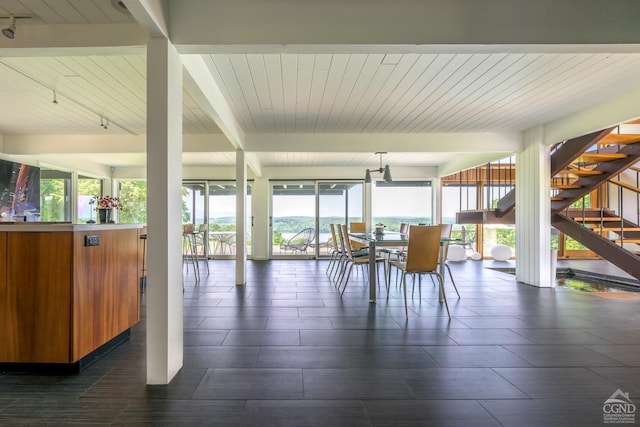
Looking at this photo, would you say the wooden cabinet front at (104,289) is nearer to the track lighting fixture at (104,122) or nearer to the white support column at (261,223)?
the track lighting fixture at (104,122)

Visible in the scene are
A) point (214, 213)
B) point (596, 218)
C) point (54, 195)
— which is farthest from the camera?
point (214, 213)

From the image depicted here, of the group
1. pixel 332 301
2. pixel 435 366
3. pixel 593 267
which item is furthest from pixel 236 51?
pixel 593 267

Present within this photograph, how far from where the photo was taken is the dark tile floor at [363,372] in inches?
65.7

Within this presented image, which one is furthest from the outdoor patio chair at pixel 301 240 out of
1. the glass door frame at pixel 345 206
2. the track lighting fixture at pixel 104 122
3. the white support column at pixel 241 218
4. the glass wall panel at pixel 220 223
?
the track lighting fixture at pixel 104 122

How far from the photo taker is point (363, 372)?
2.11 metres

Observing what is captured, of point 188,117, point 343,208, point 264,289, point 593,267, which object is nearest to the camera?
point 188,117

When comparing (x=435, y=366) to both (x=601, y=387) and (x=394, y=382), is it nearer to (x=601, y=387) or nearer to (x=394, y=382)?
(x=394, y=382)

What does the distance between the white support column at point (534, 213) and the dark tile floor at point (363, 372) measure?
1196 millimetres

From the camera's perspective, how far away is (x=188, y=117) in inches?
168

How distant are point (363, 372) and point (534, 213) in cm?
417

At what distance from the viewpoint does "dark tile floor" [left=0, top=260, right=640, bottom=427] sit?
1670 millimetres

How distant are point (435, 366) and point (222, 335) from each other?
5.65 feet

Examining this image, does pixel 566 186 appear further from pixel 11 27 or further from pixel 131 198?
pixel 131 198
